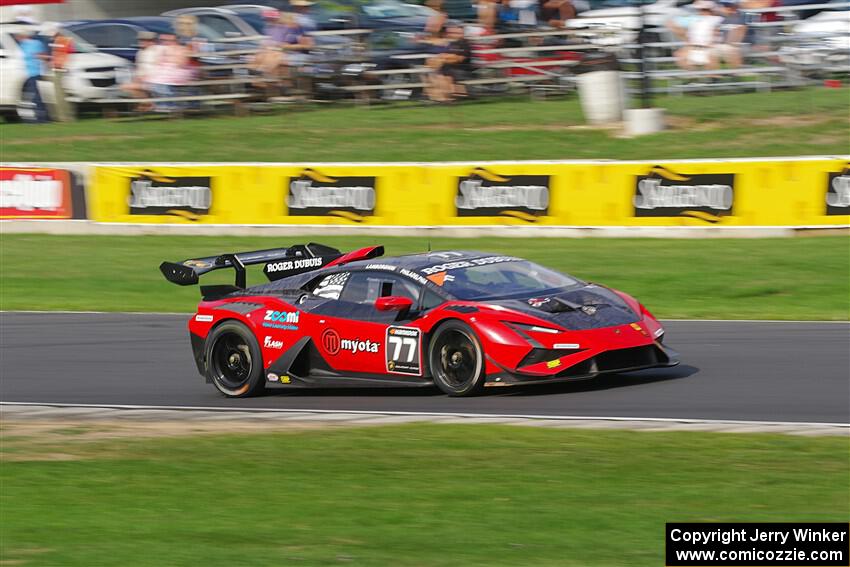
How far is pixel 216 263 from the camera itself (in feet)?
39.5

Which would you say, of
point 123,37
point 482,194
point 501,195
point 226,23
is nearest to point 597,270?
point 501,195

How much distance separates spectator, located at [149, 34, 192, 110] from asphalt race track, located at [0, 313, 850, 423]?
A: 11475 mm

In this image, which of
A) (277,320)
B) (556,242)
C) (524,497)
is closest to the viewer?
(524,497)

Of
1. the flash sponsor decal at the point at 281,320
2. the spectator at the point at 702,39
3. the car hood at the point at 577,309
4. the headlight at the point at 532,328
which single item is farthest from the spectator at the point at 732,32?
the headlight at the point at 532,328

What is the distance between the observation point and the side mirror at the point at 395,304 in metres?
10.9

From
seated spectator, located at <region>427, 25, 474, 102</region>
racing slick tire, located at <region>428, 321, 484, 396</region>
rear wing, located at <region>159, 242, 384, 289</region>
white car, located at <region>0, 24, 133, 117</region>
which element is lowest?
racing slick tire, located at <region>428, 321, 484, 396</region>

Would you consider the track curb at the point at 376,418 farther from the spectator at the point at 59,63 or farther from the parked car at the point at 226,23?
the spectator at the point at 59,63

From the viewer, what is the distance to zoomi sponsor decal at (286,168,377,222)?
69.1 feet

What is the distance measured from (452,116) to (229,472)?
54.3ft

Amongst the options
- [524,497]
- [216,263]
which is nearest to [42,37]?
[216,263]

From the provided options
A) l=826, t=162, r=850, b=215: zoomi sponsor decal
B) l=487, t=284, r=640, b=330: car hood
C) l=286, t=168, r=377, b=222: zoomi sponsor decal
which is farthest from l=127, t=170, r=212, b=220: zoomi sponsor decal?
l=487, t=284, r=640, b=330: car hood

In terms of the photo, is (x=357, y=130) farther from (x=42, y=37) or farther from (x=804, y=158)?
(x=804, y=158)

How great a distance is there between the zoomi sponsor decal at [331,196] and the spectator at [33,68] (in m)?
8.63

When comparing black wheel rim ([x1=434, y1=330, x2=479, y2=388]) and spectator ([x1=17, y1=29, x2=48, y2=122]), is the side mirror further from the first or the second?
spectator ([x1=17, y1=29, x2=48, y2=122])
